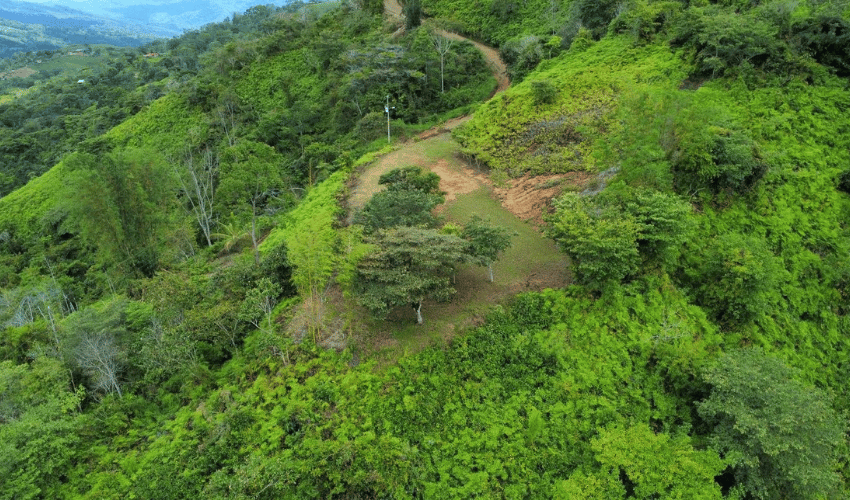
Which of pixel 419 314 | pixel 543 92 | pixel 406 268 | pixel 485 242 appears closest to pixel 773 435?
pixel 485 242

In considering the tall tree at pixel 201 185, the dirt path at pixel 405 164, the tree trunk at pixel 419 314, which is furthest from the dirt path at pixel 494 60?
the tree trunk at pixel 419 314

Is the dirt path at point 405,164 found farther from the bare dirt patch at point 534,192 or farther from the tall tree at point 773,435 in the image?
the tall tree at point 773,435

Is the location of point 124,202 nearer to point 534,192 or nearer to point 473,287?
point 473,287

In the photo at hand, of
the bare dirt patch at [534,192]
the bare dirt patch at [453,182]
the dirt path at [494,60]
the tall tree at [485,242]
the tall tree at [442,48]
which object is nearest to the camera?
the tall tree at [485,242]

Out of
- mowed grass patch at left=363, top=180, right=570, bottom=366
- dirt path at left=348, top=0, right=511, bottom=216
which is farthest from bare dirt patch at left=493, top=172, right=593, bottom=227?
dirt path at left=348, top=0, right=511, bottom=216

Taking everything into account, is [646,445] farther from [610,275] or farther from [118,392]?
[118,392]

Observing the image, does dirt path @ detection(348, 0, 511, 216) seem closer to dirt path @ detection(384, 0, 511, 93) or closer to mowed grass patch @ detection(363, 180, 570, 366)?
dirt path @ detection(384, 0, 511, 93)
